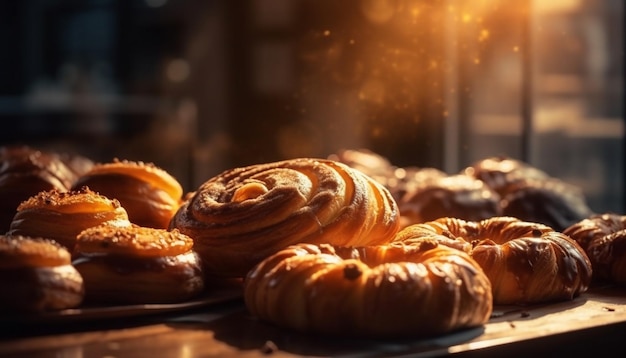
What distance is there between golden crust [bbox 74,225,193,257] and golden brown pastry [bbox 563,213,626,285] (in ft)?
3.78

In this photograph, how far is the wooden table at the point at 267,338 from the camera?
5.81ft

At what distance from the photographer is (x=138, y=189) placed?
2658 mm

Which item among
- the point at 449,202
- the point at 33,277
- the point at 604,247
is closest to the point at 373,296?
the point at 33,277

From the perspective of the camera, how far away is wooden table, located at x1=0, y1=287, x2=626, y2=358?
1.77 meters

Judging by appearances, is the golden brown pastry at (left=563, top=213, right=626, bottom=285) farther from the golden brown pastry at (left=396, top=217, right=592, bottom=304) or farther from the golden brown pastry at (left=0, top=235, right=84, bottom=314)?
the golden brown pastry at (left=0, top=235, right=84, bottom=314)

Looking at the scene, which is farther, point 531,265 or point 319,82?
point 319,82

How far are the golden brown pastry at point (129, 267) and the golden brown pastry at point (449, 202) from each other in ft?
4.98

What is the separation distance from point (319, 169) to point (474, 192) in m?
1.44

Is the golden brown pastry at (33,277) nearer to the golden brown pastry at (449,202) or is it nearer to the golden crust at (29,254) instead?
the golden crust at (29,254)

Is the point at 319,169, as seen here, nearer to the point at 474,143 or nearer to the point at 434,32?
the point at 434,32

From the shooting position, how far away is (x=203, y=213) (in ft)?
7.61

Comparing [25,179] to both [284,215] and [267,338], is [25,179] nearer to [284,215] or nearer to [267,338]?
[284,215]

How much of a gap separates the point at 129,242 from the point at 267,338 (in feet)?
1.41

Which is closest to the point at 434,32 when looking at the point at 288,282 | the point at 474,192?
the point at 474,192
